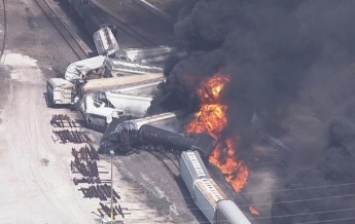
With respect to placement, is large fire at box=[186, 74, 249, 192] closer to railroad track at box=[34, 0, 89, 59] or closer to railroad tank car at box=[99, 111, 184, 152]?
railroad tank car at box=[99, 111, 184, 152]

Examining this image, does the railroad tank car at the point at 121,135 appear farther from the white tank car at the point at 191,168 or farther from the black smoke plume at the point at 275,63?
the white tank car at the point at 191,168

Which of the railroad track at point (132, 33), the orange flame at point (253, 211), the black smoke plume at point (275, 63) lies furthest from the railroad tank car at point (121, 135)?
the railroad track at point (132, 33)

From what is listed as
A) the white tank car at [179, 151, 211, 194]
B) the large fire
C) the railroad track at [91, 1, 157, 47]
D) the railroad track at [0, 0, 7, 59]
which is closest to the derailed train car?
the white tank car at [179, 151, 211, 194]

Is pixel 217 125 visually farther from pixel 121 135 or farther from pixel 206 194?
pixel 206 194

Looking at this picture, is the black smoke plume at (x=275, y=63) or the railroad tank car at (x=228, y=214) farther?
the black smoke plume at (x=275, y=63)

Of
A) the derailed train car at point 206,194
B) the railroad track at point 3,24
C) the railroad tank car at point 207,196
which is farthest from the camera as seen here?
the railroad track at point 3,24

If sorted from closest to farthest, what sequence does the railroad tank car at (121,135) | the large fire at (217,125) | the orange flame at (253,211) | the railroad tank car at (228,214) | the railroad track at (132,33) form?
the railroad tank car at (228,214)
the orange flame at (253,211)
the large fire at (217,125)
the railroad tank car at (121,135)
the railroad track at (132,33)

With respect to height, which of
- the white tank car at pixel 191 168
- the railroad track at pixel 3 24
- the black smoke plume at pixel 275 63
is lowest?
the railroad track at pixel 3 24

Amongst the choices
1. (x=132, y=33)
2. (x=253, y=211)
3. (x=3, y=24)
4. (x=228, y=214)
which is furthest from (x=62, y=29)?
(x=228, y=214)
